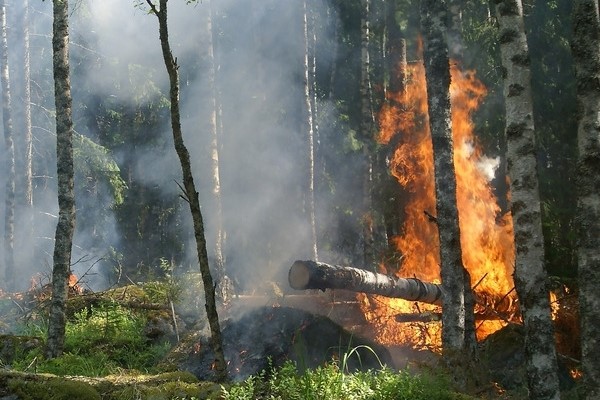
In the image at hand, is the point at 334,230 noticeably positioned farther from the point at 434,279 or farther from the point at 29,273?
the point at 29,273

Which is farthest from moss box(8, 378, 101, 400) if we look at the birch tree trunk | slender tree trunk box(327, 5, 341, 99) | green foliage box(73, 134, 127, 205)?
slender tree trunk box(327, 5, 341, 99)

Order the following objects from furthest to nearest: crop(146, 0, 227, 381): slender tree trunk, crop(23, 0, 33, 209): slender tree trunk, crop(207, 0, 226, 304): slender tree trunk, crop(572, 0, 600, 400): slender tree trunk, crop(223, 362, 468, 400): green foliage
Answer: crop(23, 0, 33, 209): slender tree trunk < crop(207, 0, 226, 304): slender tree trunk < crop(146, 0, 227, 381): slender tree trunk < crop(572, 0, 600, 400): slender tree trunk < crop(223, 362, 468, 400): green foliage

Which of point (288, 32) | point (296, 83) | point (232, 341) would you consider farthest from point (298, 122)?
point (232, 341)

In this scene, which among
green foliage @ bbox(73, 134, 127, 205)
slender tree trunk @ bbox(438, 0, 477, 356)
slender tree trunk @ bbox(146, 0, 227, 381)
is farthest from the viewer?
green foliage @ bbox(73, 134, 127, 205)

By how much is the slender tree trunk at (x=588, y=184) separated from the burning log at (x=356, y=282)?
5.32 metres

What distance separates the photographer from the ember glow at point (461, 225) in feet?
40.9

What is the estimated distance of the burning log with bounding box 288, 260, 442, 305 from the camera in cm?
1010

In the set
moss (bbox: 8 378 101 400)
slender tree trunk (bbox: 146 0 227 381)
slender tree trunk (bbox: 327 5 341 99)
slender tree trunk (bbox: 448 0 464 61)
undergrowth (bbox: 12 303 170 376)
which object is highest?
slender tree trunk (bbox: 327 5 341 99)

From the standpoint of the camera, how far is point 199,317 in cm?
1288

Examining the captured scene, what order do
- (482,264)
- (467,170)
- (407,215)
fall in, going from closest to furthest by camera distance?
(482,264)
(467,170)
(407,215)

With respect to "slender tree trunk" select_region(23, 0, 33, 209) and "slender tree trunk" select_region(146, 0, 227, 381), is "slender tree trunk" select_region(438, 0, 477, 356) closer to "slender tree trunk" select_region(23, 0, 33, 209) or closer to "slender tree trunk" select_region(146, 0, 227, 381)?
"slender tree trunk" select_region(146, 0, 227, 381)

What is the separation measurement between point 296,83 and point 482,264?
1667 centimetres

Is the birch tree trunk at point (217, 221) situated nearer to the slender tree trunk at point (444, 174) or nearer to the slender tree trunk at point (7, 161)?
the slender tree trunk at point (444, 174)

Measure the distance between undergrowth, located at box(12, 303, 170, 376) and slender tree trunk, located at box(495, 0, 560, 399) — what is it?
20.3 feet
